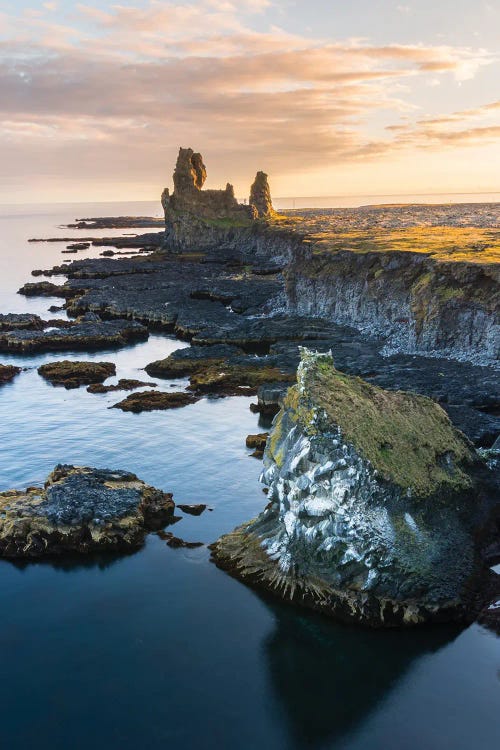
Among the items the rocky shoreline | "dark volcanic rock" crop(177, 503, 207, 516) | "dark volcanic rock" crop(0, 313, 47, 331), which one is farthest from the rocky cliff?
"dark volcanic rock" crop(0, 313, 47, 331)

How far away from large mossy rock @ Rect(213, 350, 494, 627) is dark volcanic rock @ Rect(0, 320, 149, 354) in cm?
5905

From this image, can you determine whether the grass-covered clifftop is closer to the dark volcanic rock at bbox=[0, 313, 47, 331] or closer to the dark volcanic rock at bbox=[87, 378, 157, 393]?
the dark volcanic rock at bbox=[87, 378, 157, 393]

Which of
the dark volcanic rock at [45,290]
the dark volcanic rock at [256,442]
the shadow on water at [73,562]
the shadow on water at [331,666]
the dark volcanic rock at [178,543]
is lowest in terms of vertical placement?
the shadow on water at [331,666]

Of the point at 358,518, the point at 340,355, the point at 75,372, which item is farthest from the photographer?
the point at 75,372

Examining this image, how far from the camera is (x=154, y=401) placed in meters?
61.9

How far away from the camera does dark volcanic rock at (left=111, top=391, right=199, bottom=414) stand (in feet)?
199

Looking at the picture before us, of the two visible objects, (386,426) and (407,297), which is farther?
(407,297)

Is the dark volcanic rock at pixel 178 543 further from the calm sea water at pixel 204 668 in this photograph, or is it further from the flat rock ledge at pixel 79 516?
the flat rock ledge at pixel 79 516

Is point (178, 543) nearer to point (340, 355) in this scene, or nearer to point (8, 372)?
point (340, 355)

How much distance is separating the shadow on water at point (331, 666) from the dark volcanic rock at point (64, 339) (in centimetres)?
6389

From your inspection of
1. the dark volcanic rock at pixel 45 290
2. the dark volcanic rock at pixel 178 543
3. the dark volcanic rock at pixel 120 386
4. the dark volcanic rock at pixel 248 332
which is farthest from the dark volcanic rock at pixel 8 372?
the dark volcanic rock at pixel 45 290

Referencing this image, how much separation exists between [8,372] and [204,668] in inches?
2201

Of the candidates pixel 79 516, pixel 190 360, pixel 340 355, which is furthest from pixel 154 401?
pixel 79 516

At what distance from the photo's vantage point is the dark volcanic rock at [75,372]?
70.6m
